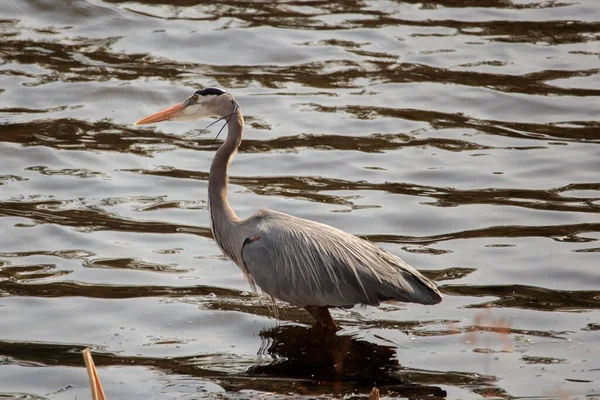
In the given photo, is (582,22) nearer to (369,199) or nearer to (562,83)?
(562,83)

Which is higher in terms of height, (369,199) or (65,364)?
(369,199)

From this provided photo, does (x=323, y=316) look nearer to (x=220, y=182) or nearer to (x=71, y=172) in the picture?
(x=220, y=182)

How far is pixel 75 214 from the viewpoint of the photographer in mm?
9797

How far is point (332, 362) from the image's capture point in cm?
727

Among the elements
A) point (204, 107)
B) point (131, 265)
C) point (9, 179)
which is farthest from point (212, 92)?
point (9, 179)

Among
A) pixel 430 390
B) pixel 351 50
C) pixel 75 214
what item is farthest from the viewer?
pixel 351 50

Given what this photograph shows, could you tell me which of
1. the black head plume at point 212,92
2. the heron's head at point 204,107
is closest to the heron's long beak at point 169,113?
the heron's head at point 204,107

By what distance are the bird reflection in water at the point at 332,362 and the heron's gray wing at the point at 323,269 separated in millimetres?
288

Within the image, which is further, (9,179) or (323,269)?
(9,179)

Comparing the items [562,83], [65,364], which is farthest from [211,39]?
[65,364]

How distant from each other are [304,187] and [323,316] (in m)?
3.00

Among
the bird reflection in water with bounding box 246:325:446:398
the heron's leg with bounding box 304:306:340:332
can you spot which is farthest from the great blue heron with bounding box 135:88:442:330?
the bird reflection in water with bounding box 246:325:446:398

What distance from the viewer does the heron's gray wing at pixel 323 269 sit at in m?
7.37

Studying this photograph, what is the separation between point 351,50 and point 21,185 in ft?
17.7
